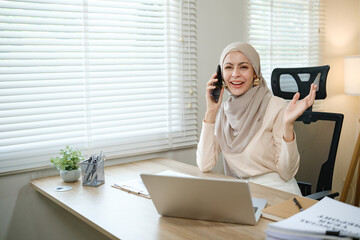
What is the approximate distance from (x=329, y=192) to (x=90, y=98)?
139 cm

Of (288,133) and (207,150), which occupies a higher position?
(288,133)

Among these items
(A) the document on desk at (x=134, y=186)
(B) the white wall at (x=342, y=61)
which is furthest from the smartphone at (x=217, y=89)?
(B) the white wall at (x=342, y=61)

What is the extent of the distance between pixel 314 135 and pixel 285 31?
53.2 inches

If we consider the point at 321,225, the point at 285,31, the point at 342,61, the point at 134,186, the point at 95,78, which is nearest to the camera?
the point at 321,225

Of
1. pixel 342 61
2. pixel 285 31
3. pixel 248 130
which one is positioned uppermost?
pixel 285 31

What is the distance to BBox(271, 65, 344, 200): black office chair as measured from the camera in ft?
7.34

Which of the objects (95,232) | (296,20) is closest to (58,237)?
(95,232)

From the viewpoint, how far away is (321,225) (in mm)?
1140

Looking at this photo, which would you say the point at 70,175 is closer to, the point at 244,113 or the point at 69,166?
the point at 69,166

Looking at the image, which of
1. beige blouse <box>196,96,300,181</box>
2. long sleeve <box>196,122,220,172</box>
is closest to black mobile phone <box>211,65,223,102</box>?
long sleeve <box>196,122,220,172</box>

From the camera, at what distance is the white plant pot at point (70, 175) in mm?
1992

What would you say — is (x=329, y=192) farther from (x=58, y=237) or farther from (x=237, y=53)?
(x=58, y=237)

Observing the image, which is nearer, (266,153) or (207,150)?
(266,153)

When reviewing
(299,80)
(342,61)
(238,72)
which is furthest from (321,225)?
(342,61)
